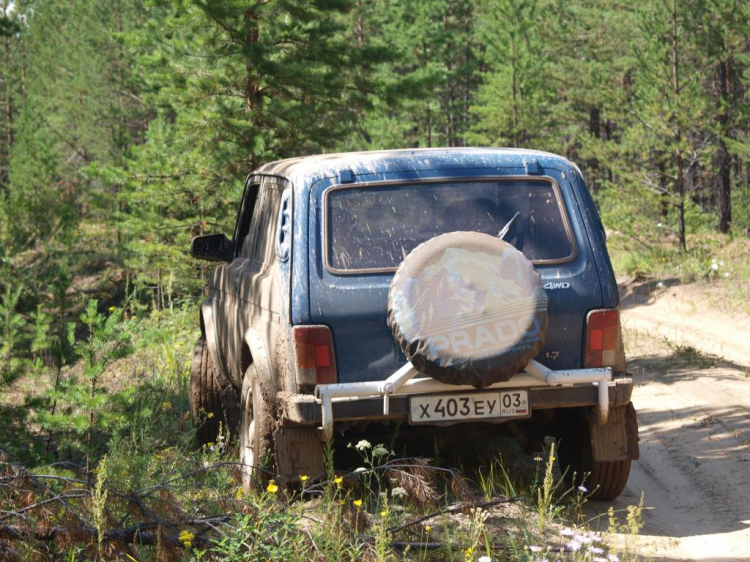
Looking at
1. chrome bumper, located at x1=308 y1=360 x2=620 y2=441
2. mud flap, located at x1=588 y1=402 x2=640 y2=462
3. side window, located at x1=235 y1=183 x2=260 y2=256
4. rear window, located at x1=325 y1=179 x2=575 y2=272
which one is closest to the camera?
chrome bumper, located at x1=308 y1=360 x2=620 y2=441

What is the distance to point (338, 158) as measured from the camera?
17.1 feet

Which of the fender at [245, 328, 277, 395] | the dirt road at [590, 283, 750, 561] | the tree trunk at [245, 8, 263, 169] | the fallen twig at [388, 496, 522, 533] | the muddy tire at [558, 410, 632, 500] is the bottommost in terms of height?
the dirt road at [590, 283, 750, 561]

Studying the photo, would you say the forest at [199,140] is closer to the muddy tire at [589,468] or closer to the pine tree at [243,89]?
the pine tree at [243,89]

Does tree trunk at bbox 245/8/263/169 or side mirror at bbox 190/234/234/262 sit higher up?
tree trunk at bbox 245/8/263/169

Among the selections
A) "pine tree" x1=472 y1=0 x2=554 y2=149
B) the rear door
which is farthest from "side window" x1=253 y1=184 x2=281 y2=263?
"pine tree" x1=472 y1=0 x2=554 y2=149

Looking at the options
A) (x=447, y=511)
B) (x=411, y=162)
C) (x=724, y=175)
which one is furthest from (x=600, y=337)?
(x=724, y=175)

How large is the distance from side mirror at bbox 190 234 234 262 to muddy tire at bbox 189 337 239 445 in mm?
825

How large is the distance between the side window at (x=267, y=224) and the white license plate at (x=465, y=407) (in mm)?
1264

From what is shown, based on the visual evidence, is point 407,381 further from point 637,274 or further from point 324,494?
point 637,274

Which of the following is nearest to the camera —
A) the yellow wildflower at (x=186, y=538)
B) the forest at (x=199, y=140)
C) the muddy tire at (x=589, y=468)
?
the yellow wildflower at (x=186, y=538)

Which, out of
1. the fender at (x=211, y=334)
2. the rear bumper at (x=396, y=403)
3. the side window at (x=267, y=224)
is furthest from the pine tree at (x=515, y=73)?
the rear bumper at (x=396, y=403)

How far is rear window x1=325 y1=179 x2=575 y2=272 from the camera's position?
15.9 ft

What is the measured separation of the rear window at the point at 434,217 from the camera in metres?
4.85

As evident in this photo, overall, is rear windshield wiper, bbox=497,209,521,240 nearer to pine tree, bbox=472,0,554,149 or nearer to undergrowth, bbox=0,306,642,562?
undergrowth, bbox=0,306,642,562
